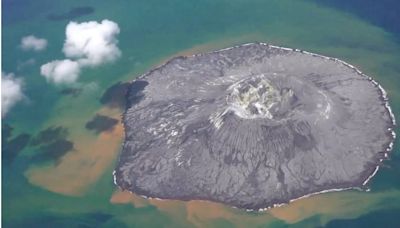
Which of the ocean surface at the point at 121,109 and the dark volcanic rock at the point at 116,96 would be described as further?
the dark volcanic rock at the point at 116,96

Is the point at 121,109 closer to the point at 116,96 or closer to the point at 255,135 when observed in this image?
the point at 116,96

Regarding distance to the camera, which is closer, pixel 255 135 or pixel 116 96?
pixel 255 135

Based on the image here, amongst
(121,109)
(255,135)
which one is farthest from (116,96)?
(255,135)

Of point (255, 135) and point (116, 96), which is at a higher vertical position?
point (255, 135)

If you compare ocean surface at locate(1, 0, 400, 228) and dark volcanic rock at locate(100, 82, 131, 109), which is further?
dark volcanic rock at locate(100, 82, 131, 109)

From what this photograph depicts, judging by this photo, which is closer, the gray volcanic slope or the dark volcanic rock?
the gray volcanic slope
